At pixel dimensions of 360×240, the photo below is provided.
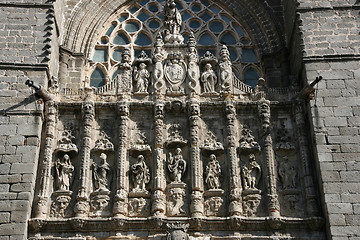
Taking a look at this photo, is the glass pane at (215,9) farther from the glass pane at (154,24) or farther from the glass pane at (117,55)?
the glass pane at (117,55)

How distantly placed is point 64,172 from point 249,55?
6117mm

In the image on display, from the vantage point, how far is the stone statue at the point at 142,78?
13312 mm

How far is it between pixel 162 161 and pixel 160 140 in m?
0.45

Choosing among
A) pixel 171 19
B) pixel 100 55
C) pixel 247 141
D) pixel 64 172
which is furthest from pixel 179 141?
pixel 100 55

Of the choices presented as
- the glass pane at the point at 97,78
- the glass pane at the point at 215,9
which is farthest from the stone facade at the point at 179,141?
the glass pane at the point at 215,9

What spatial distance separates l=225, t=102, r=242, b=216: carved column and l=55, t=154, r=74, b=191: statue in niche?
10.6ft

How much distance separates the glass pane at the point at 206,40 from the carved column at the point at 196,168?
11.3ft

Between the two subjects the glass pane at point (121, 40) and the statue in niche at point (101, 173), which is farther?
the glass pane at point (121, 40)

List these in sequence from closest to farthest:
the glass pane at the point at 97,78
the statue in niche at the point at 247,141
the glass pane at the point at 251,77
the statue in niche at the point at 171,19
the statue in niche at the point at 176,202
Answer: the statue in niche at the point at 176,202, the statue in niche at the point at 247,141, the statue in niche at the point at 171,19, the glass pane at the point at 97,78, the glass pane at the point at 251,77

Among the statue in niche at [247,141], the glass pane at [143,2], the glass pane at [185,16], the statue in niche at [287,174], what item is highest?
the glass pane at [143,2]

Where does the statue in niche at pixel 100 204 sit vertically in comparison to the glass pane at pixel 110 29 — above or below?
below

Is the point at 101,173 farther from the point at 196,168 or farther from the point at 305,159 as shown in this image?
the point at 305,159

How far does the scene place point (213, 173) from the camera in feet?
40.4

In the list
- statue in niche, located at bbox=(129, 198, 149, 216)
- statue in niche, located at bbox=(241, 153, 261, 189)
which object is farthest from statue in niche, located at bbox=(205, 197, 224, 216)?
statue in niche, located at bbox=(129, 198, 149, 216)
